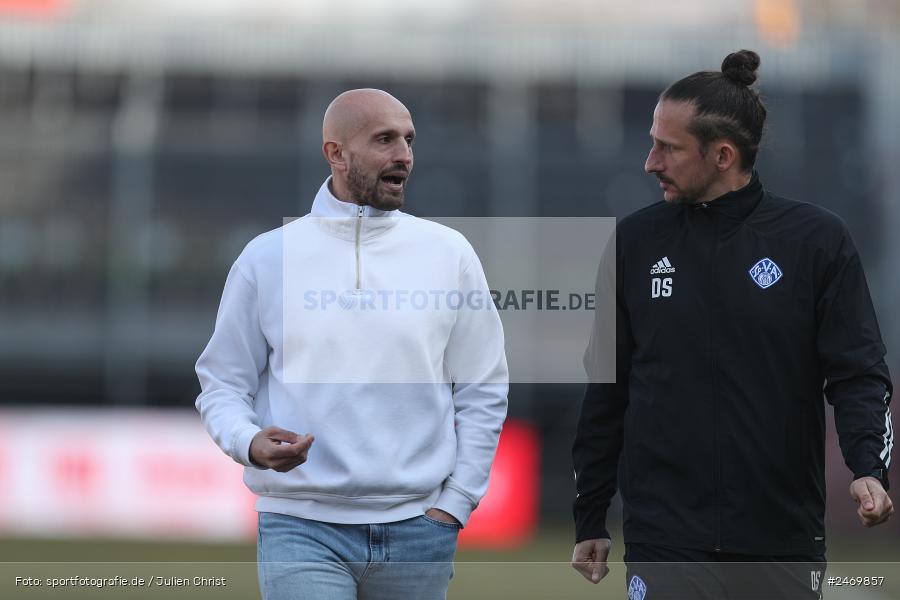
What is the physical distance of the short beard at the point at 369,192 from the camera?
365cm

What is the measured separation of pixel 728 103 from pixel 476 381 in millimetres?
955

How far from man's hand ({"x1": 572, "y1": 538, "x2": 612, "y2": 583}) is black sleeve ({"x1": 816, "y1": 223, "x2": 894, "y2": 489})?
67 centimetres

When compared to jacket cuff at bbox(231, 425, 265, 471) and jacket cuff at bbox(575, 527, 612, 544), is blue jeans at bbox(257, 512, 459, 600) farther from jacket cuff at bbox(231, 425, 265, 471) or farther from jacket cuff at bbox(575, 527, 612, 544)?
jacket cuff at bbox(575, 527, 612, 544)

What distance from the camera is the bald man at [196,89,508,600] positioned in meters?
3.49

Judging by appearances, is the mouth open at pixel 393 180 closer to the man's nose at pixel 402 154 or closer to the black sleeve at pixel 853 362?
the man's nose at pixel 402 154

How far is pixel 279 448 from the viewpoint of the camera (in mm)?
3303

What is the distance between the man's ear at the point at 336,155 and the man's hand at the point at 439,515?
2.97 feet

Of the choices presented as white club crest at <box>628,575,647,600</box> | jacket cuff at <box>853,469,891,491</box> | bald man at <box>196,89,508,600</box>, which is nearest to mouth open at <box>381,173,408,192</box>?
bald man at <box>196,89,508,600</box>

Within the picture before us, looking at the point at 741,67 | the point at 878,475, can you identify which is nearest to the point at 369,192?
the point at 741,67

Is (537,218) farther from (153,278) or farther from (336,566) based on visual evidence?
(336,566)

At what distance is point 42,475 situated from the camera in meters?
12.4

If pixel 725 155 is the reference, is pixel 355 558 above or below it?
below

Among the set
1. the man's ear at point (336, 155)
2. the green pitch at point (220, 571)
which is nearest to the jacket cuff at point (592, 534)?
the man's ear at point (336, 155)

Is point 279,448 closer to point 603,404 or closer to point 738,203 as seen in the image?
point 603,404
